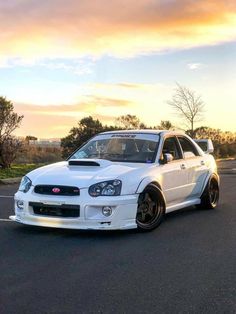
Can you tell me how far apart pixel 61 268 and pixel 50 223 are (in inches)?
66.3

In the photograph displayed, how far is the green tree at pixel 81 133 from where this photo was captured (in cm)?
3130

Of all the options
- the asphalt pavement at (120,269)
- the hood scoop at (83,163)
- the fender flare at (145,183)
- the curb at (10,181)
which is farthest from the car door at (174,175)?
the curb at (10,181)

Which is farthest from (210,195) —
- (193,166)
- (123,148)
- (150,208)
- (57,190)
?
(57,190)

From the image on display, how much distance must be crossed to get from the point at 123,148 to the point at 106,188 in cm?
153

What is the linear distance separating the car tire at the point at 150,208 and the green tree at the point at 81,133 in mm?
22858

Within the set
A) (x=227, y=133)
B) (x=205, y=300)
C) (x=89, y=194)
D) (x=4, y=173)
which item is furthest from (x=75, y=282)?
(x=227, y=133)

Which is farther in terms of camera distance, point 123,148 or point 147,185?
Answer: point 123,148

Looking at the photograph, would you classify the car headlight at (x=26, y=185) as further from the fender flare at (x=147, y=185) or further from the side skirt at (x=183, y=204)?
the side skirt at (x=183, y=204)

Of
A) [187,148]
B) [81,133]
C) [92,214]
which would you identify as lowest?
[92,214]

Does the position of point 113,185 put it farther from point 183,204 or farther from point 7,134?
point 7,134

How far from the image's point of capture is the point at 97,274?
5.51m

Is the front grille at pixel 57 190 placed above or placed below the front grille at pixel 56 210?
above

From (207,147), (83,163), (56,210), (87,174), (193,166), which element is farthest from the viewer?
(207,147)

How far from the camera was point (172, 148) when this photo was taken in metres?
9.34
